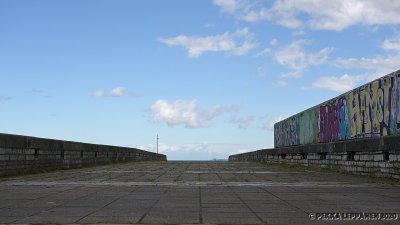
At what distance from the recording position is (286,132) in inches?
1248

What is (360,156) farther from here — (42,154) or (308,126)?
(42,154)

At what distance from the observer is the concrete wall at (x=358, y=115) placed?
13648 millimetres

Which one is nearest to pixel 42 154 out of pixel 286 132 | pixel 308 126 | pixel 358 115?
pixel 358 115

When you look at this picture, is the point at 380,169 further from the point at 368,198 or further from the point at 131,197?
the point at 131,197

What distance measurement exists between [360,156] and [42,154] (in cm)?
1237

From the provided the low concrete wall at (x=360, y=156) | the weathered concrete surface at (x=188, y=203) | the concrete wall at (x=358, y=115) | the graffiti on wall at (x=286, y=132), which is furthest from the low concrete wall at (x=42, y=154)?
the graffiti on wall at (x=286, y=132)

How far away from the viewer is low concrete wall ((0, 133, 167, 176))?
1380 cm

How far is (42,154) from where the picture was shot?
16.6 m

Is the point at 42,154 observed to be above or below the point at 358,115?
below

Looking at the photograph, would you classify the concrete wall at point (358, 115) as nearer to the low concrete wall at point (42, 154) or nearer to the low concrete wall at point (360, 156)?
the low concrete wall at point (360, 156)

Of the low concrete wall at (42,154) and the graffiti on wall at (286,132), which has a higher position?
the graffiti on wall at (286,132)

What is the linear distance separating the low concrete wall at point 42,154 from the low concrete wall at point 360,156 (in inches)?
456

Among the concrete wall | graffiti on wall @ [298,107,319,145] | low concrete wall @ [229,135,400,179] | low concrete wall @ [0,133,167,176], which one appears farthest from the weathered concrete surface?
graffiti on wall @ [298,107,319,145]

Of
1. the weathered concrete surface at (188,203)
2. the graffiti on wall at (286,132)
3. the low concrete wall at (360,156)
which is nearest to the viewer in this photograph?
the weathered concrete surface at (188,203)
